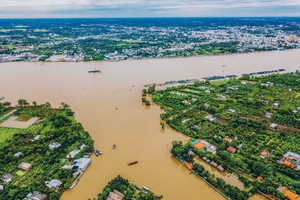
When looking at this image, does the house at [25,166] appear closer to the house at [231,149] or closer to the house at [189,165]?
the house at [189,165]

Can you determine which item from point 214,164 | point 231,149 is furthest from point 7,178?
point 231,149

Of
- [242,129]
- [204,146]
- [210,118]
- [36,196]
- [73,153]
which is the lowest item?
[36,196]

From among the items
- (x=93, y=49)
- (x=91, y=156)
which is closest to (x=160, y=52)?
(x=93, y=49)

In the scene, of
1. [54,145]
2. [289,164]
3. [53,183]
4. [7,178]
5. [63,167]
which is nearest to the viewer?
[53,183]

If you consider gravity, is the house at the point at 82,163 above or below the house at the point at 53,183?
above

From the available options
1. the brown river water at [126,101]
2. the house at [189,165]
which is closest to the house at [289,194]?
the brown river water at [126,101]

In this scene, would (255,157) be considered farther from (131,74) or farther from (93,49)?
(93,49)

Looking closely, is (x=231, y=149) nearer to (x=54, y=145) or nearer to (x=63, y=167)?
(x=63, y=167)

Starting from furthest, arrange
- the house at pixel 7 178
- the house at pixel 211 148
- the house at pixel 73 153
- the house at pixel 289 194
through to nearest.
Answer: the house at pixel 211 148
the house at pixel 73 153
the house at pixel 7 178
the house at pixel 289 194
